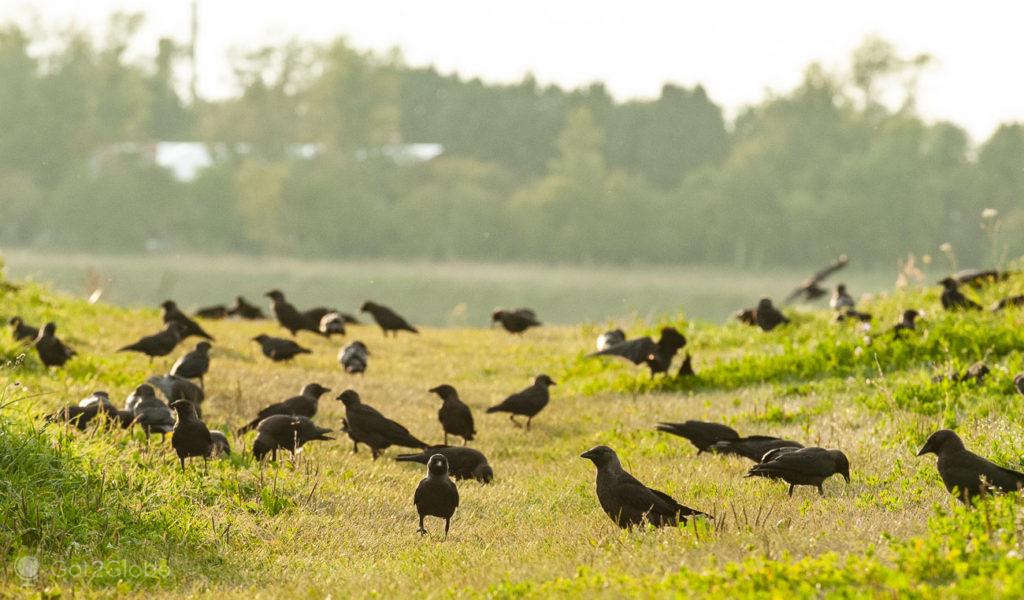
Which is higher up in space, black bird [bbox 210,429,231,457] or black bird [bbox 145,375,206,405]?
black bird [bbox 145,375,206,405]

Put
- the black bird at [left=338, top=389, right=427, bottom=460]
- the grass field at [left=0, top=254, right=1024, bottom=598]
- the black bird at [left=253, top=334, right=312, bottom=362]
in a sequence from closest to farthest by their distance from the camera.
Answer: the grass field at [left=0, top=254, right=1024, bottom=598], the black bird at [left=338, top=389, right=427, bottom=460], the black bird at [left=253, top=334, right=312, bottom=362]

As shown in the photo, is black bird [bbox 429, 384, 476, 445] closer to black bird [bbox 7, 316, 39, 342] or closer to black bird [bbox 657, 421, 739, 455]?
black bird [bbox 657, 421, 739, 455]

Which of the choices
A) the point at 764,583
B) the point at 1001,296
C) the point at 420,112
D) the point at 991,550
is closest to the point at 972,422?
the point at 991,550

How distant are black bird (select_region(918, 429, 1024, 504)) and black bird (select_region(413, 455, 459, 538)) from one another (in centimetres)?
370

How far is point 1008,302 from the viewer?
16141 millimetres

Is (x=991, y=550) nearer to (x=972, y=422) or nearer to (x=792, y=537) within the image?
(x=792, y=537)

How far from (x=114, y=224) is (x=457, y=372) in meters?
72.7

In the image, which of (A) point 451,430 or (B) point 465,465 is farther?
(A) point 451,430

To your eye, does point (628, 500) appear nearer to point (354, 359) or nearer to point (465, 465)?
point (465, 465)

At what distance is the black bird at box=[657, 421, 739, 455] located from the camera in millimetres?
11398

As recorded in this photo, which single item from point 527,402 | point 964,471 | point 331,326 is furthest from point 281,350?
point 964,471

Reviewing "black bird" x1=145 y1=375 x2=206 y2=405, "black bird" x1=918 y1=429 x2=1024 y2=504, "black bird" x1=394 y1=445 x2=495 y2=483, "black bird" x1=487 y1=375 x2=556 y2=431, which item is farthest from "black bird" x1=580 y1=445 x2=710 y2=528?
"black bird" x1=145 y1=375 x2=206 y2=405

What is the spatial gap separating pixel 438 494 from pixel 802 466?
2989mm

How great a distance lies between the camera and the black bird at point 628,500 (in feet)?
28.0
